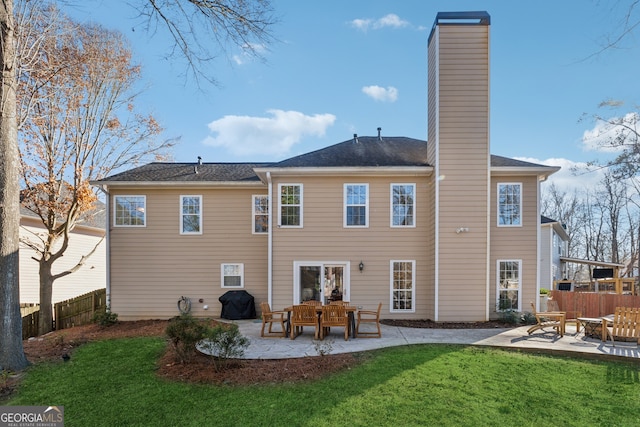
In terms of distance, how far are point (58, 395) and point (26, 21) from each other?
8.02 metres

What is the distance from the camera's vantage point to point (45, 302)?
11852 mm

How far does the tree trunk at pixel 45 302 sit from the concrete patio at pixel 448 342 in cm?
724

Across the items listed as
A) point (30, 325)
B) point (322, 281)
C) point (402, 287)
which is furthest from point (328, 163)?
point (30, 325)

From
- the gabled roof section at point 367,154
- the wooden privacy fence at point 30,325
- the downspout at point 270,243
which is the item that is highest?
the gabled roof section at point 367,154

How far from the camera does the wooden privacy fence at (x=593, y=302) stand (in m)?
10.7

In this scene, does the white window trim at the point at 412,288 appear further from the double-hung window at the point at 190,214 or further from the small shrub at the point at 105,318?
the small shrub at the point at 105,318

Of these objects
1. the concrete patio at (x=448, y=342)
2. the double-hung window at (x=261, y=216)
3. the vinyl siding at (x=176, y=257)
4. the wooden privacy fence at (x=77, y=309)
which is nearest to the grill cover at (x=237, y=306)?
the vinyl siding at (x=176, y=257)

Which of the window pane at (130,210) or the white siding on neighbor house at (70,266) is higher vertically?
the window pane at (130,210)

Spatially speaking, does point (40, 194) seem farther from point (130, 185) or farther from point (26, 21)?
point (26, 21)

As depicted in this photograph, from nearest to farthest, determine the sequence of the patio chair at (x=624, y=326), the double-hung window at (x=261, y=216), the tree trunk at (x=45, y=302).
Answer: the patio chair at (x=624, y=326) → the tree trunk at (x=45, y=302) → the double-hung window at (x=261, y=216)

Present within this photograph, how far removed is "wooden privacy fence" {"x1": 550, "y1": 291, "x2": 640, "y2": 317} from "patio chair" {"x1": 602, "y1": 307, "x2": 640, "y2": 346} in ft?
9.89

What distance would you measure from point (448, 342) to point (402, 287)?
3336 mm

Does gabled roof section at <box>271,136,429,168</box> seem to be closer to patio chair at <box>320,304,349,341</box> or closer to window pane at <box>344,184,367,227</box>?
window pane at <box>344,184,367,227</box>

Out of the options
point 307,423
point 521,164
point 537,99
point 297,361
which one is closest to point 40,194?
point 297,361
